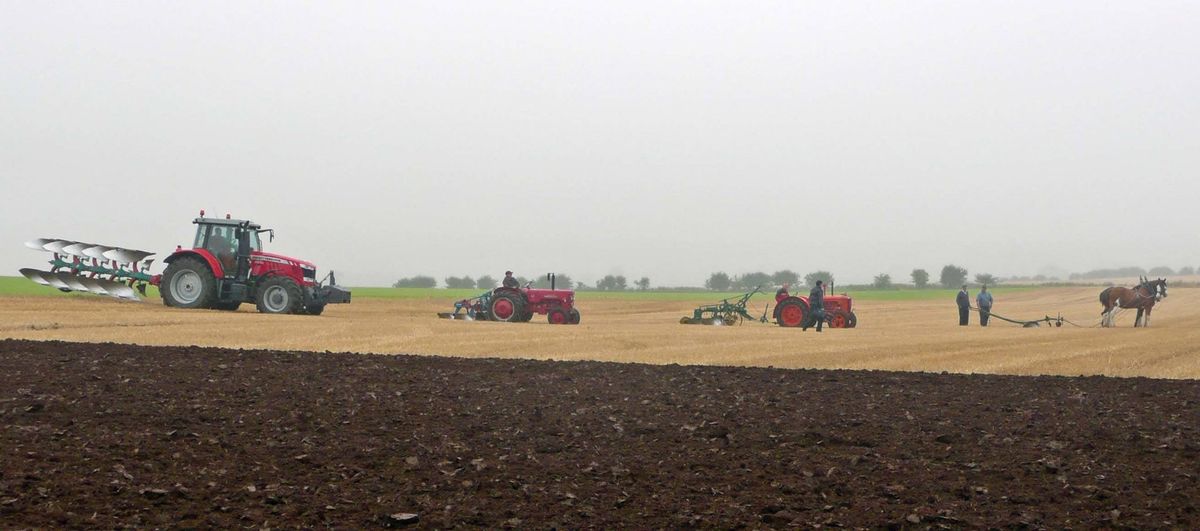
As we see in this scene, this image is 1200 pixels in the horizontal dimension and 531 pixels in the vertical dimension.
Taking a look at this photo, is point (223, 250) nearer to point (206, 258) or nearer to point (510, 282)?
point (206, 258)

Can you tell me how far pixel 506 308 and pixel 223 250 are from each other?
24.1ft

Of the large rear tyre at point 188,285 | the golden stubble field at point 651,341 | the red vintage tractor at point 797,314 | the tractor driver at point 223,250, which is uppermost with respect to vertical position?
the tractor driver at point 223,250

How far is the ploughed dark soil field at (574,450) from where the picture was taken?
6223 mm

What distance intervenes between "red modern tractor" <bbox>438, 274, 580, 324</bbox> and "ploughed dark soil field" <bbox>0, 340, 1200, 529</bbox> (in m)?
15.7

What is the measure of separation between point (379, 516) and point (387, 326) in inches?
683

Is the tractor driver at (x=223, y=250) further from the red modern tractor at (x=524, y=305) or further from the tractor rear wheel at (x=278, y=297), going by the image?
the red modern tractor at (x=524, y=305)

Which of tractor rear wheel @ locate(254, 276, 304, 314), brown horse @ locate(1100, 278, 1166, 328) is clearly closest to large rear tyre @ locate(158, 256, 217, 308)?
tractor rear wheel @ locate(254, 276, 304, 314)

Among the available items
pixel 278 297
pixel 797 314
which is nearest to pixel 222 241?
pixel 278 297

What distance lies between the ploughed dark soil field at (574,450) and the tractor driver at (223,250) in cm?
1407

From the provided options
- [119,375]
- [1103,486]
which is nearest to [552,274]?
[119,375]

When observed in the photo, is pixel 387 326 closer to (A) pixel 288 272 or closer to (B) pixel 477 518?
(A) pixel 288 272

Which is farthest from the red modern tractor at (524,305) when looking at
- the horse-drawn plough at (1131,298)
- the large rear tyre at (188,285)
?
the horse-drawn plough at (1131,298)

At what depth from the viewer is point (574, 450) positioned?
7.94m

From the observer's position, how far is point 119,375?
1145 cm
